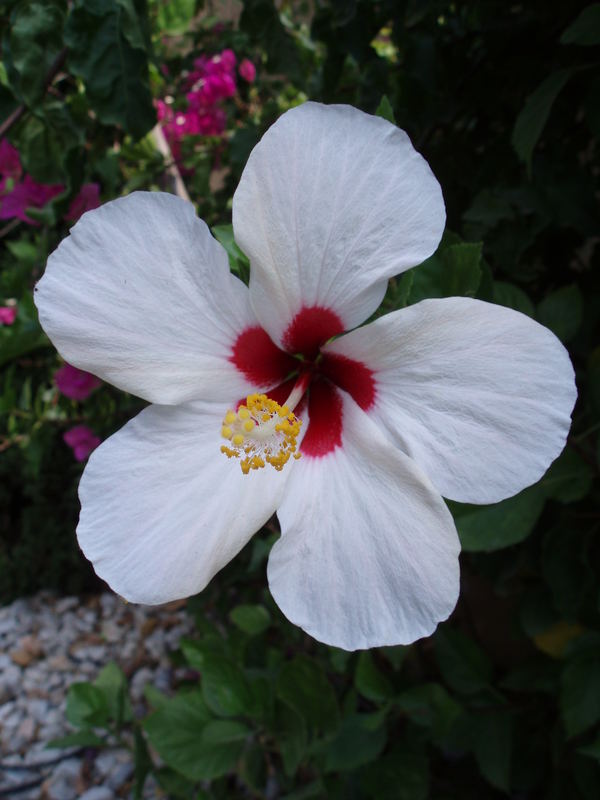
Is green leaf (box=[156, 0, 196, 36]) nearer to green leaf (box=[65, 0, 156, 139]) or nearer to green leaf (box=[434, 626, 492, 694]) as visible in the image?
green leaf (box=[65, 0, 156, 139])

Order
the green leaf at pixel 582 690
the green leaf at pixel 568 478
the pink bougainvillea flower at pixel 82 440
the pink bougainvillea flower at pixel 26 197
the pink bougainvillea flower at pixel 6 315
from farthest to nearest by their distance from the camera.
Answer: the pink bougainvillea flower at pixel 6 315
the pink bougainvillea flower at pixel 82 440
the pink bougainvillea flower at pixel 26 197
the green leaf at pixel 582 690
the green leaf at pixel 568 478

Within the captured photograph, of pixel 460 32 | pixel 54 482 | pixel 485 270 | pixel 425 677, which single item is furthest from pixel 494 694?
pixel 54 482

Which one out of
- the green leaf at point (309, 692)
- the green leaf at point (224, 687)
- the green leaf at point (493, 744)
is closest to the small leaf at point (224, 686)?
the green leaf at point (224, 687)

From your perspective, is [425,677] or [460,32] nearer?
[460,32]

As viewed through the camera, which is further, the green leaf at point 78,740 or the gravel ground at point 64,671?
the gravel ground at point 64,671

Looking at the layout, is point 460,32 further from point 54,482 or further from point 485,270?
point 54,482

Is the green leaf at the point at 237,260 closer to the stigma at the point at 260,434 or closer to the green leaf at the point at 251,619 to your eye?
the stigma at the point at 260,434
